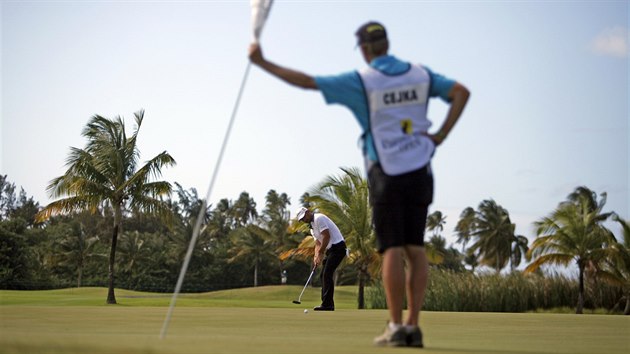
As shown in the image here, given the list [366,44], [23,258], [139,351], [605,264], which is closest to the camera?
[139,351]

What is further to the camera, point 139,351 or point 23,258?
point 23,258

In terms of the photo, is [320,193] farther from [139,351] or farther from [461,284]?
[139,351]

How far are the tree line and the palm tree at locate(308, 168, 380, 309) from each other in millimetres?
52

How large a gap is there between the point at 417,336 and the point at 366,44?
191cm

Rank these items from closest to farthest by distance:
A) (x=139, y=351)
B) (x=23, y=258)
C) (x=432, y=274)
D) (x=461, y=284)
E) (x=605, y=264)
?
1. (x=139, y=351)
2. (x=461, y=284)
3. (x=432, y=274)
4. (x=605, y=264)
5. (x=23, y=258)

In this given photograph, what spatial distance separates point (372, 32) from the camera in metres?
5.20

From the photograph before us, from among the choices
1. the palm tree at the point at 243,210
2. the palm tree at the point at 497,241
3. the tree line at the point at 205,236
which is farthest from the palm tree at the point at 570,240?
the palm tree at the point at 243,210

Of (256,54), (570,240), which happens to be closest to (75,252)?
(570,240)

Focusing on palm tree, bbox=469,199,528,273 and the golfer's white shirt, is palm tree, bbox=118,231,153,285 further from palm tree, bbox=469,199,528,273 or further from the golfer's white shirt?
the golfer's white shirt

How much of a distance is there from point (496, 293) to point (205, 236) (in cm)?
6550

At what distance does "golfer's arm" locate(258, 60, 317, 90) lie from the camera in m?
4.99

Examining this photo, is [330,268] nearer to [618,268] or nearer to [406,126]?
[406,126]

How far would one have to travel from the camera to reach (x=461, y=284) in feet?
86.1

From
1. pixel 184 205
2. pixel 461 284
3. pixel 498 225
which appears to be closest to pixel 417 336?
pixel 461 284
